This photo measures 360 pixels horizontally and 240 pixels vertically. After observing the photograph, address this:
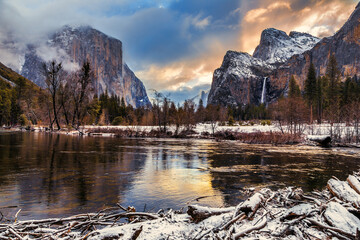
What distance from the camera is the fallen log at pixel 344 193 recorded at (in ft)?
14.8

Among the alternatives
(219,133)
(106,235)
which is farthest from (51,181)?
(219,133)

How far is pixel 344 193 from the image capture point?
4.94m

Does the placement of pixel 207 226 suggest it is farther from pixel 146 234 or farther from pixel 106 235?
pixel 106 235

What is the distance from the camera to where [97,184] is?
802 centimetres

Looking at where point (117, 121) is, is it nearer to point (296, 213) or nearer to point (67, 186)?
point (67, 186)

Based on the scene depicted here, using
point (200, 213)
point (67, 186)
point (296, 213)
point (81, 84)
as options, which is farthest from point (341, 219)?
point (81, 84)

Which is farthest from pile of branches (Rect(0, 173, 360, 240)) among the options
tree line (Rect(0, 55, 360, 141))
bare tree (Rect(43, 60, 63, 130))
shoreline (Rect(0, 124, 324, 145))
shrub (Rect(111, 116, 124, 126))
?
shrub (Rect(111, 116, 124, 126))

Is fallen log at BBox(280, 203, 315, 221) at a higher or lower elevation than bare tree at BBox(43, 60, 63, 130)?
lower

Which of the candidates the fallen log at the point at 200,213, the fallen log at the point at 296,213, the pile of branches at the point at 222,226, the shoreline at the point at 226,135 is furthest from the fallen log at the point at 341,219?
the shoreline at the point at 226,135

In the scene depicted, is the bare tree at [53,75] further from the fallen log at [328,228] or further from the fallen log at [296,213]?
the fallen log at [328,228]

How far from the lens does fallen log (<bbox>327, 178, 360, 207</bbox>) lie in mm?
4523

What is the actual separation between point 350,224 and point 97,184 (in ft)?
24.6

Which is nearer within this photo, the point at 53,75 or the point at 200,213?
the point at 200,213

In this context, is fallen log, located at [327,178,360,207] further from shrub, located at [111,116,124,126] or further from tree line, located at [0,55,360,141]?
shrub, located at [111,116,124,126]
